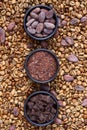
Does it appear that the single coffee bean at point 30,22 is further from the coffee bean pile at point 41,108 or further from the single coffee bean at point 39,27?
the coffee bean pile at point 41,108

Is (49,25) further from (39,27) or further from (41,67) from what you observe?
(41,67)

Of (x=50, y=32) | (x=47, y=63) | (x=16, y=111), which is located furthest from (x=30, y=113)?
(x=50, y=32)

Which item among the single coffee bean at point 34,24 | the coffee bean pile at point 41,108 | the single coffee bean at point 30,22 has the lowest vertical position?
the coffee bean pile at point 41,108

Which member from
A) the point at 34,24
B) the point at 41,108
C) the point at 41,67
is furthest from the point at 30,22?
the point at 41,108

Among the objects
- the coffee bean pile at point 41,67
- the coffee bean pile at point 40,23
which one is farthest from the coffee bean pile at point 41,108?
the coffee bean pile at point 40,23

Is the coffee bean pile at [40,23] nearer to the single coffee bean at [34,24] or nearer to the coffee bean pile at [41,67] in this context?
the single coffee bean at [34,24]

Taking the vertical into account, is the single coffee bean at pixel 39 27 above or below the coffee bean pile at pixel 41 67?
above
